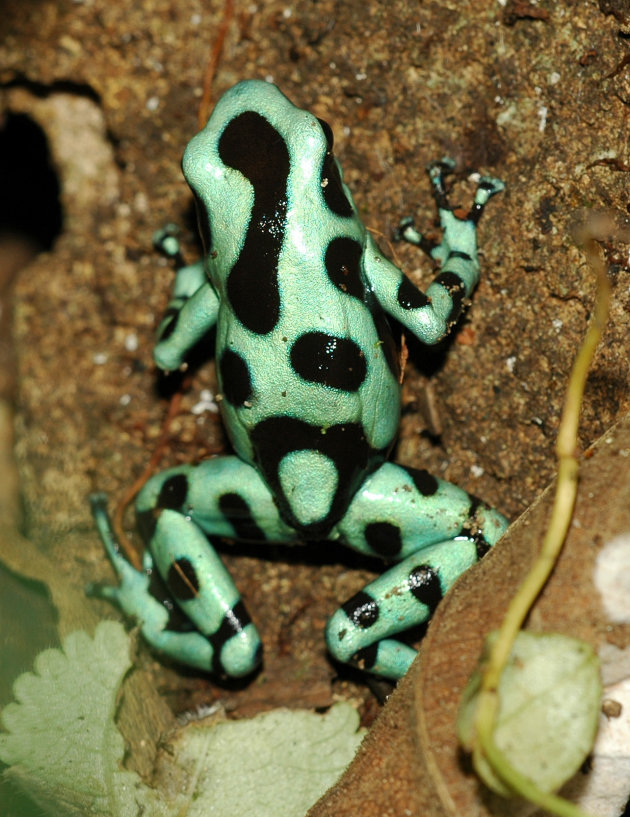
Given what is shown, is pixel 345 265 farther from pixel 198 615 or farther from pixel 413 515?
pixel 198 615

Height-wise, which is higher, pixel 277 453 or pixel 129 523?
pixel 277 453

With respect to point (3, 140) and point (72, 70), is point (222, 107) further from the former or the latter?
point (3, 140)

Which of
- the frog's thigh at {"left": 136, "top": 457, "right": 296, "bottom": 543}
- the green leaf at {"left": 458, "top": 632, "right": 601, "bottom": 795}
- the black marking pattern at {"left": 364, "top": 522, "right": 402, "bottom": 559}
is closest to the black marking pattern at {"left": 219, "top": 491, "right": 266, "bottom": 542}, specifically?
the frog's thigh at {"left": 136, "top": 457, "right": 296, "bottom": 543}

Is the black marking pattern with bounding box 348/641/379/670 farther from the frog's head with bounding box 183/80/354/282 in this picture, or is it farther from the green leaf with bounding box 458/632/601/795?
the frog's head with bounding box 183/80/354/282

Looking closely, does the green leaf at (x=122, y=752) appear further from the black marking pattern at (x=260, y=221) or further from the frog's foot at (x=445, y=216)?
the frog's foot at (x=445, y=216)

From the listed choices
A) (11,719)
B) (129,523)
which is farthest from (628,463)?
(129,523)

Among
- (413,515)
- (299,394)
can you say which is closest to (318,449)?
(299,394)

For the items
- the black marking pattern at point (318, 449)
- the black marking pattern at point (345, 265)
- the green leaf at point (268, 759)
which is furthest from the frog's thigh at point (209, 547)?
the black marking pattern at point (345, 265)
